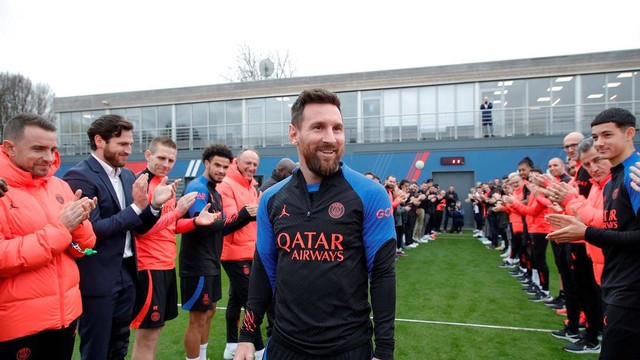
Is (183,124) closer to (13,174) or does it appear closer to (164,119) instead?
(164,119)

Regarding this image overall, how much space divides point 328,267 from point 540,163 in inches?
737

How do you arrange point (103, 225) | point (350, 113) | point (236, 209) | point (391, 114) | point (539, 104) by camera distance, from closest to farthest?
1. point (103, 225)
2. point (236, 209)
3. point (539, 104)
4. point (391, 114)
5. point (350, 113)

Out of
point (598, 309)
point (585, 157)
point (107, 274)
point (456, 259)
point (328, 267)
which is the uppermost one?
point (585, 157)

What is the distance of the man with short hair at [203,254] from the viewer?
4137 mm

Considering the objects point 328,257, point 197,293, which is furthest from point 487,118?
point 328,257

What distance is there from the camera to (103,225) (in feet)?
9.84

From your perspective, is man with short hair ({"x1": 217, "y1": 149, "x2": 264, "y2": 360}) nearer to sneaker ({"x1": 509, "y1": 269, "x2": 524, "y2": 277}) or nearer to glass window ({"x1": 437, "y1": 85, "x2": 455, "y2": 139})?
sneaker ({"x1": 509, "y1": 269, "x2": 524, "y2": 277})

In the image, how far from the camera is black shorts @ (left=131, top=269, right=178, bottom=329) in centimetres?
354

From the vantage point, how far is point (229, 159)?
454cm

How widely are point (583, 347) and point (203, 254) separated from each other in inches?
178

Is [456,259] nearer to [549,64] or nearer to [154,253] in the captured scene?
[154,253]

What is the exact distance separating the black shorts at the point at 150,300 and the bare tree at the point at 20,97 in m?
37.0

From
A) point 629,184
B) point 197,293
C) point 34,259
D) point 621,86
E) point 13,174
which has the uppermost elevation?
point 621,86

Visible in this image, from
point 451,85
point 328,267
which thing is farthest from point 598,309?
point 451,85
